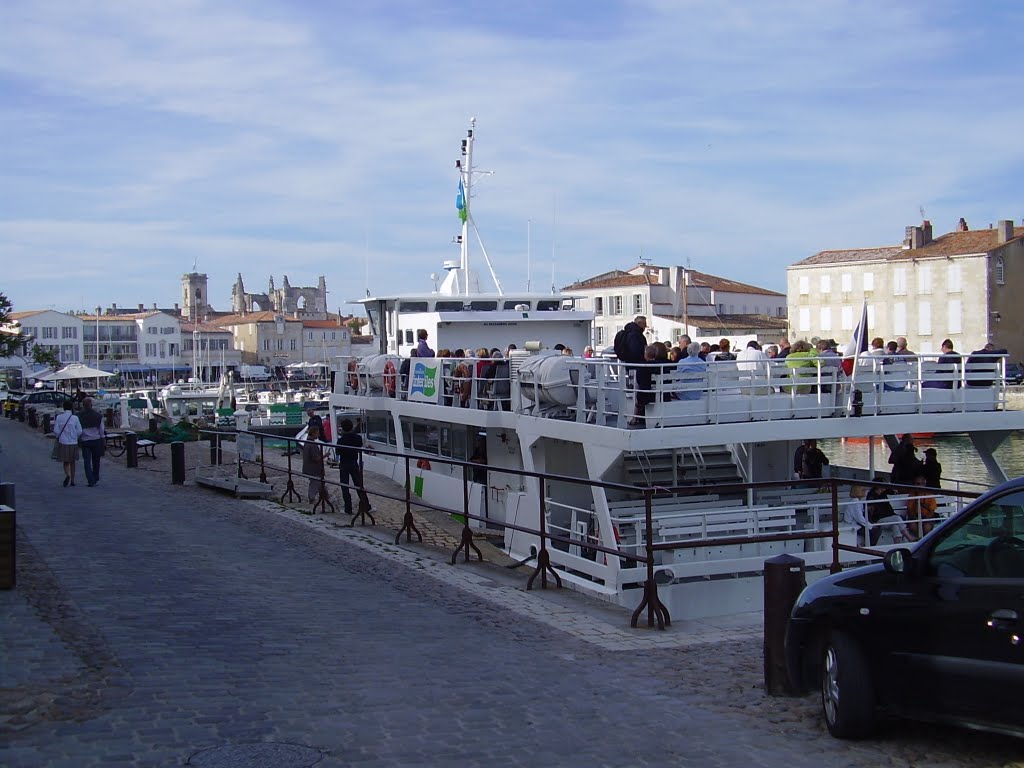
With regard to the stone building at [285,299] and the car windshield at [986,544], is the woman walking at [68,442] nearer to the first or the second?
the car windshield at [986,544]

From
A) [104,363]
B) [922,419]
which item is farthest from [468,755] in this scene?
[104,363]

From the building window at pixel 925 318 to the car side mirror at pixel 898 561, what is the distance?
6097cm

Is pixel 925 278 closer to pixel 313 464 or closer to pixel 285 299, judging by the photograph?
pixel 313 464

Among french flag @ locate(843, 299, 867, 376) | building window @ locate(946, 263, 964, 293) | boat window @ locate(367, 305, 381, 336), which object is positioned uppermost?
building window @ locate(946, 263, 964, 293)

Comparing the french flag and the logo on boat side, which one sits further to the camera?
the logo on boat side

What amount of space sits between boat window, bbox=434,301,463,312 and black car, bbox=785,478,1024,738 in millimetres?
18467

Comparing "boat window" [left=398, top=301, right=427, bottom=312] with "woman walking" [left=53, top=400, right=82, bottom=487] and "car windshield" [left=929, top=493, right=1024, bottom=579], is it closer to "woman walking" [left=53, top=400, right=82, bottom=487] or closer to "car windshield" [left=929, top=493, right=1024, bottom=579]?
"woman walking" [left=53, top=400, right=82, bottom=487]

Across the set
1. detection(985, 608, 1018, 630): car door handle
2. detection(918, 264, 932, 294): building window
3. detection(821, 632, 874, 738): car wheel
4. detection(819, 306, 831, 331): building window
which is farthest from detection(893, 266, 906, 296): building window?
detection(985, 608, 1018, 630): car door handle

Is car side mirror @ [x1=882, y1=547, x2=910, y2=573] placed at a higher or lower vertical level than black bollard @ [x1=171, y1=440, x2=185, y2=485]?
higher

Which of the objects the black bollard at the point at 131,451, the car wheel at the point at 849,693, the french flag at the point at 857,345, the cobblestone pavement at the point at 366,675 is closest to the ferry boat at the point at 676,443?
the french flag at the point at 857,345

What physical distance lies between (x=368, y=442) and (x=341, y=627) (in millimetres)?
15158

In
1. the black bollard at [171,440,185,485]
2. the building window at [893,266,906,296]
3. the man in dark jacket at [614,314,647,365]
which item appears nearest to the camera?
the man in dark jacket at [614,314,647,365]

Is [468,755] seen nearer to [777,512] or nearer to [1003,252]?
[777,512]

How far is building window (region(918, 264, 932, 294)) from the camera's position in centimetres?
6259
